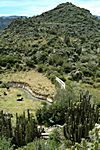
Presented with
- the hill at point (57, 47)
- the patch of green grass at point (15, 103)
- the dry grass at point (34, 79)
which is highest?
the hill at point (57, 47)

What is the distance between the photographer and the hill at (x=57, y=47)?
6569 cm

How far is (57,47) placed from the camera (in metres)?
81.7

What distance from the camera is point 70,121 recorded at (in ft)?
103

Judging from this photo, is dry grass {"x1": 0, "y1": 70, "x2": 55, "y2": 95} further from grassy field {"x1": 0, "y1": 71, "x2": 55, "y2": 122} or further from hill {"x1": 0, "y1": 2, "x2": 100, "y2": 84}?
hill {"x1": 0, "y1": 2, "x2": 100, "y2": 84}

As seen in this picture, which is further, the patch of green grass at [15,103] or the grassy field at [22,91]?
the grassy field at [22,91]

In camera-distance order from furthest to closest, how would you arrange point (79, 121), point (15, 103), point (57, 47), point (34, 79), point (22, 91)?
point (57, 47) < point (34, 79) < point (22, 91) < point (15, 103) < point (79, 121)

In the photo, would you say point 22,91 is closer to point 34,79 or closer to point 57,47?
point 34,79

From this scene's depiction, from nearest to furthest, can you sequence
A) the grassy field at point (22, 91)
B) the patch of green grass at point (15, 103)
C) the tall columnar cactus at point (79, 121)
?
the tall columnar cactus at point (79, 121) < the patch of green grass at point (15, 103) < the grassy field at point (22, 91)

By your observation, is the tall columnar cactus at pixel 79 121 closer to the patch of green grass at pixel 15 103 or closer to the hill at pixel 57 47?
the patch of green grass at pixel 15 103

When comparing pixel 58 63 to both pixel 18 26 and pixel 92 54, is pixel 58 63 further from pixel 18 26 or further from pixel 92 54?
pixel 18 26

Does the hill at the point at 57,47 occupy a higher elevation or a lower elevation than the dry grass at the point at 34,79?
higher

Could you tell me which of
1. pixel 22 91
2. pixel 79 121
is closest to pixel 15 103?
pixel 22 91

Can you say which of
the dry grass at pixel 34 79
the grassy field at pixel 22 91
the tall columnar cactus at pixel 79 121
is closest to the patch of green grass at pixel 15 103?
the grassy field at pixel 22 91

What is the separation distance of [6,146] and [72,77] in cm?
3300
